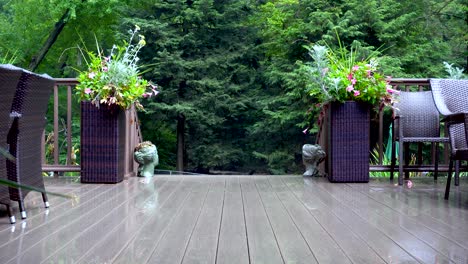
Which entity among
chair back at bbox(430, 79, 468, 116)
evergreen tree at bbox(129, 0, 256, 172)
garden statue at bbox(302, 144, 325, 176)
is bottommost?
garden statue at bbox(302, 144, 325, 176)

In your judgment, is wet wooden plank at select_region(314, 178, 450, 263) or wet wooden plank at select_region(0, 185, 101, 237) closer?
wet wooden plank at select_region(314, 178, 450, 263)

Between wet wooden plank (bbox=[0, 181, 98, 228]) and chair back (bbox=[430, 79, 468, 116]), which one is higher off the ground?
chair back (bbox=[430, 79, 468, 116])

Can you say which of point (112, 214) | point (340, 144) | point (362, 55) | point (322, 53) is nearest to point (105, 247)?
point (112, 214)

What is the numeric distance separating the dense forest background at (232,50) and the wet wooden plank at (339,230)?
1036 cm

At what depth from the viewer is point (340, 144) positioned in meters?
4.78

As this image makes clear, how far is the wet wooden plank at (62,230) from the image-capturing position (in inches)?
81.7

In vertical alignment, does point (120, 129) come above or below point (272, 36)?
below

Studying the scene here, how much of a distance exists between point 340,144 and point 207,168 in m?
12.6

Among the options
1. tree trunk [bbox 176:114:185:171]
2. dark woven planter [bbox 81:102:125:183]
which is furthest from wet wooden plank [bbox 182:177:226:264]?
tree trunk [bbox 176:114:185:171]

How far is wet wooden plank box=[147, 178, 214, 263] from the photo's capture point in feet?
6.59

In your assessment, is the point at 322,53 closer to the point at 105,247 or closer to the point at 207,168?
the point at 105,247

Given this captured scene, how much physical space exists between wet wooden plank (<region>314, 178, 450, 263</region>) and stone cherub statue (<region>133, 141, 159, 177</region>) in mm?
1968

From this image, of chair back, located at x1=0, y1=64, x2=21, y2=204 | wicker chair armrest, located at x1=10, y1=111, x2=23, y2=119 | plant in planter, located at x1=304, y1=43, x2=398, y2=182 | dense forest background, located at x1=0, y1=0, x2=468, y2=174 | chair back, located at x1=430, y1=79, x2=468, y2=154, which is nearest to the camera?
chair back, located at x1=0, y1=64, x2=21, y2=204

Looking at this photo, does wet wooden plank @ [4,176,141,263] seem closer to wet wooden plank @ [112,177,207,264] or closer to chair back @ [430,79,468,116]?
wet wooden plank @ [112,177,207,264]
